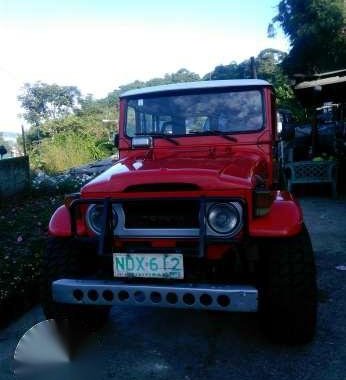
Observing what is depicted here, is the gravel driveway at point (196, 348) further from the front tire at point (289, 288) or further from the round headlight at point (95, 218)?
the round headlight at point (95, 218)

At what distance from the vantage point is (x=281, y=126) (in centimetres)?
418

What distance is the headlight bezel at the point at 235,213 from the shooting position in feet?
8.82

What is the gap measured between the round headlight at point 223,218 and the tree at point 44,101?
35064 millimetres

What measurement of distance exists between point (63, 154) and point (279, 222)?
12.6m

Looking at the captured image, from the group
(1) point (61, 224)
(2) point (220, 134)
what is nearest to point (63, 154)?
(2) point (220, 134)

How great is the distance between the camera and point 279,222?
2.74 meters

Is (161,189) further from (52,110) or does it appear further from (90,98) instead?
(90,98)

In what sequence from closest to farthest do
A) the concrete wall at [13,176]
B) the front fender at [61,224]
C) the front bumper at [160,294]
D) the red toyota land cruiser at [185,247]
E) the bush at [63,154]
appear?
1. the front bumper at [160,294]
2. the red toyota land cruiser at [185,247]
3. the front fender at [61,224]
4. the concrete wall at [13,176]
5. the bush at [63,154]

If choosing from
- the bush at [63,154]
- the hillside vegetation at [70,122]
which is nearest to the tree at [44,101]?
the hillside vegetation at [70,122]

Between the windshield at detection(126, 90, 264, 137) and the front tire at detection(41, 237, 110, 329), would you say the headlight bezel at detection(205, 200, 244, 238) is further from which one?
the windshield at detection(126, 90, 264, 137)

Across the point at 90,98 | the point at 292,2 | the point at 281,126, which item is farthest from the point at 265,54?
the point at 281,126

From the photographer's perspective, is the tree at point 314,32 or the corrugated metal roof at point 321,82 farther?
the tree at point 314,32

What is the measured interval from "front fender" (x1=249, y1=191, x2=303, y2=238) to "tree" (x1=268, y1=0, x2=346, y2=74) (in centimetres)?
→ 1822

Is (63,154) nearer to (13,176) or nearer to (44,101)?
(13,176)
